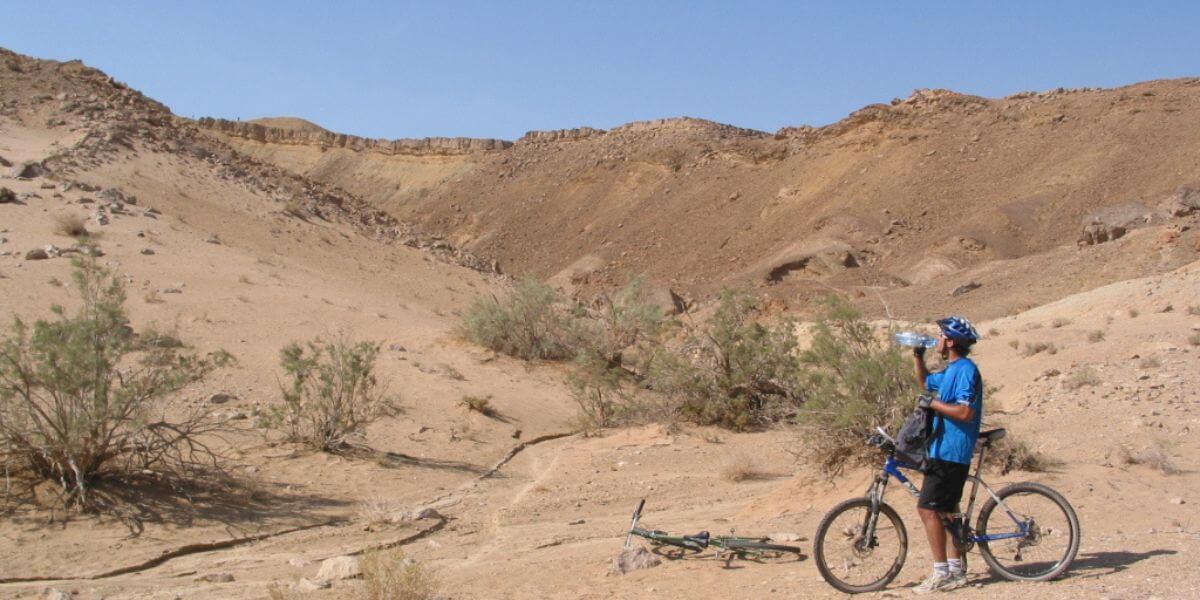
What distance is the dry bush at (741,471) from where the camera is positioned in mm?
Answer: 10062

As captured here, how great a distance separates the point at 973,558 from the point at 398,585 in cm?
339

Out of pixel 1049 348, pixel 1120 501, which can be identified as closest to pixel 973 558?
pixel 1120 501

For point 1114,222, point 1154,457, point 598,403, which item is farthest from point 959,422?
point 1114,222

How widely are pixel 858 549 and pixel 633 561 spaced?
1589 millimetres

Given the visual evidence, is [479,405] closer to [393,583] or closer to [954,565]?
[393,583]

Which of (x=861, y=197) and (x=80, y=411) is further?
(x=861, y=197)

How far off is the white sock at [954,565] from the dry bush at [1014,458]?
2.76 m

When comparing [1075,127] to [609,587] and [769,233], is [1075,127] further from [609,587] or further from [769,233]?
[609,587]

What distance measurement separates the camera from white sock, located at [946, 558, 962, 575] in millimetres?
5258

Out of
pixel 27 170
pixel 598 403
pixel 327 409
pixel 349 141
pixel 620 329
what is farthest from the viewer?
pixel 349 141

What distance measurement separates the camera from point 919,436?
519cm

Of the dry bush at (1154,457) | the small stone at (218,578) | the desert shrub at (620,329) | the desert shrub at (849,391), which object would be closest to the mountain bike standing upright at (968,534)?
the desert shrub at (849,391)

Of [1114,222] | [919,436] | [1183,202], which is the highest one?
[1183,202]

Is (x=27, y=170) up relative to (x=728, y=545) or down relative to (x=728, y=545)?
up
